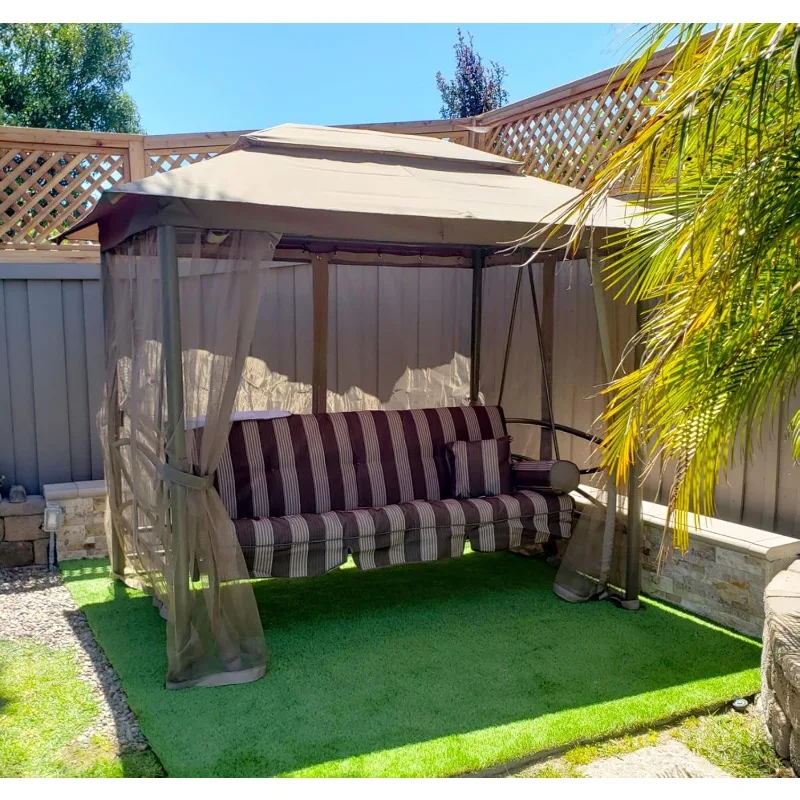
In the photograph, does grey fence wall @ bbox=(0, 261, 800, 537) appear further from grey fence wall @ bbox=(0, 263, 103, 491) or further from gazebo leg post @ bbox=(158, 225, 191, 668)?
gazebo leg post @ bbox=(158, 225, 191, 668)

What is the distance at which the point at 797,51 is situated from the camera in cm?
154

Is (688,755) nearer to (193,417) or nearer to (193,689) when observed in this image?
(193,689)

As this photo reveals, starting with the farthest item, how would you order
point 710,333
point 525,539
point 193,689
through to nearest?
point 525,539 < point 193,689 < point 710,333

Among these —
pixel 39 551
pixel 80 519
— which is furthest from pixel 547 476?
pixel 39 551

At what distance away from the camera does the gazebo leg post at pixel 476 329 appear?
518cm

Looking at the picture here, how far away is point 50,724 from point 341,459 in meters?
2.02

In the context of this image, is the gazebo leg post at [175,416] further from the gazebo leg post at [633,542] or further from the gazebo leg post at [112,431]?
the gazebo leg post at [633,542]

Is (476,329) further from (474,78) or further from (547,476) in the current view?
(474,78)

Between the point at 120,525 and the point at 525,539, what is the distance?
212 centimetres

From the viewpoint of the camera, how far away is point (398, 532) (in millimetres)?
3920

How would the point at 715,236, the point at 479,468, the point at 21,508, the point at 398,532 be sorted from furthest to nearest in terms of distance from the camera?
the point at 21,508 < the point at 479,468 < the point at 398,532 < the point at 715,236

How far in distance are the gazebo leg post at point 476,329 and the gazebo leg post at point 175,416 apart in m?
2.47

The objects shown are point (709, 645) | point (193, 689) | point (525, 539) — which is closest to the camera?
point (193, 689)
